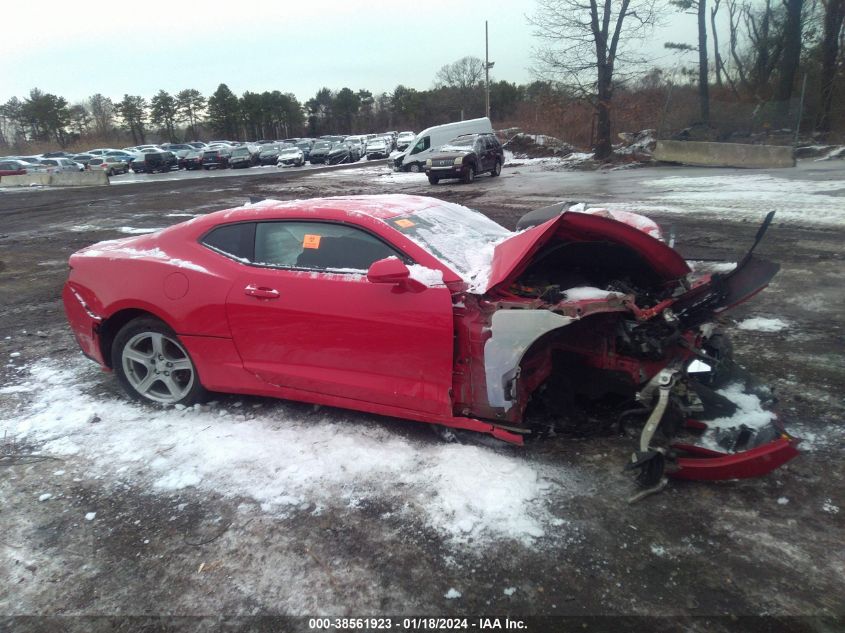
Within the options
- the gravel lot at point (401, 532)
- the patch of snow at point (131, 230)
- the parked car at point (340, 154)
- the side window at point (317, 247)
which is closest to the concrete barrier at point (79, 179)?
the parked car at point (340, 154)

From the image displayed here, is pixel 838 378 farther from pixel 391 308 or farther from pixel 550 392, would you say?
pixel 391 308

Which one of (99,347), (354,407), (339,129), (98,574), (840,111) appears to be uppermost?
(339,129)

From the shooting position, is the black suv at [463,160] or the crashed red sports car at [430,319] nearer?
the crashed red sports car at [430,319]

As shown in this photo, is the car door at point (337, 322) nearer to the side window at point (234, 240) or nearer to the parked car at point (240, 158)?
the side window at point (234, 240)

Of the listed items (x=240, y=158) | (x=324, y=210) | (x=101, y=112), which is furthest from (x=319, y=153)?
(x=101, y=112)

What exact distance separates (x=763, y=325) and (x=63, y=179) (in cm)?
3617

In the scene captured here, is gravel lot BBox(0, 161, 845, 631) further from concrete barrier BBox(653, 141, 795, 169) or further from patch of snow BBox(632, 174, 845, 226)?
concrete barrier BBox(653, 141, 795, 169)

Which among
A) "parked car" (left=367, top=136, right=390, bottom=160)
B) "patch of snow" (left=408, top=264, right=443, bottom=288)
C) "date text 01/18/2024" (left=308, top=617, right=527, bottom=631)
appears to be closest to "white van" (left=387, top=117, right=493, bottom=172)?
"parked car" (left=367, top=136, right=390, bottom=160)

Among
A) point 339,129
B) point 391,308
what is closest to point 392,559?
point 391,308

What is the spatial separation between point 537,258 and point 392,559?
6.53 ft

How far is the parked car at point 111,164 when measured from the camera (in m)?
39.3

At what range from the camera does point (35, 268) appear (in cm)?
971

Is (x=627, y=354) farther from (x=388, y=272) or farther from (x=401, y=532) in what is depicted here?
(x=401, y=532)

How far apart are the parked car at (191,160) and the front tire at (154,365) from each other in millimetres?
40767
